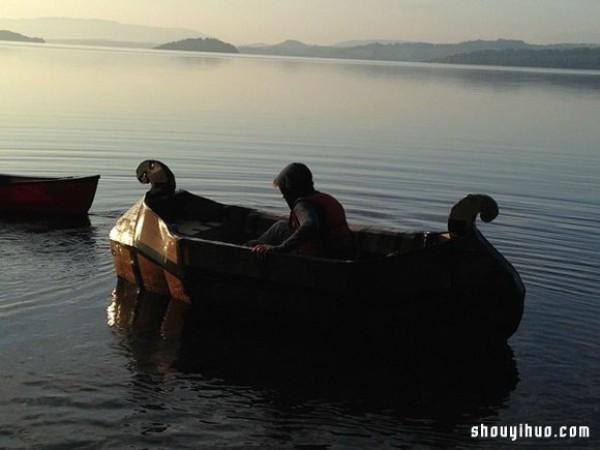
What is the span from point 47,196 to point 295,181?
7.07 meters

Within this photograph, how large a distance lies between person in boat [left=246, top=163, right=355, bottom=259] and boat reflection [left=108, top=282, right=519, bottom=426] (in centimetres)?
110

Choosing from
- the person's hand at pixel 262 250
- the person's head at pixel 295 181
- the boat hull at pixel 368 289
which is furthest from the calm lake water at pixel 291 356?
the person's head at pixel 295 181

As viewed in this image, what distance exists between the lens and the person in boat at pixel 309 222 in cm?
983

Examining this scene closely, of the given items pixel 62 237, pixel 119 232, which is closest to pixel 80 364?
pixel 119 232

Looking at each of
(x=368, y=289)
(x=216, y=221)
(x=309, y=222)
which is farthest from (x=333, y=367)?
(x=216, y=221)

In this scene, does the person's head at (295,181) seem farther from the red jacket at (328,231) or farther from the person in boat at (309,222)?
the red jacket at (328,231)

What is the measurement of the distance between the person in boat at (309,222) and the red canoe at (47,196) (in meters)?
6.46

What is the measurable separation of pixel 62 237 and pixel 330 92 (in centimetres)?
4999

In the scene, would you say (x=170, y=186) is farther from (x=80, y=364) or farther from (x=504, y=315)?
(x=504, y=315)

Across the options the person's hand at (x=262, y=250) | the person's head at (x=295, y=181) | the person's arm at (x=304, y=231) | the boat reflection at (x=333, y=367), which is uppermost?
the person's head at (x=295, y=181)

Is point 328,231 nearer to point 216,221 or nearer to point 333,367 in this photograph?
point 333,367

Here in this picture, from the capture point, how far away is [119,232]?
468 inches

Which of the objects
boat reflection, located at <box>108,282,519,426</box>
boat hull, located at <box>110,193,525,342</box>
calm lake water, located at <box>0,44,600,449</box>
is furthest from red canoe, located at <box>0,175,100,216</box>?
boat reflection, located at <box>108,282,519,426</box>

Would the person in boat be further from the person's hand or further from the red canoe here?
the red canoe
